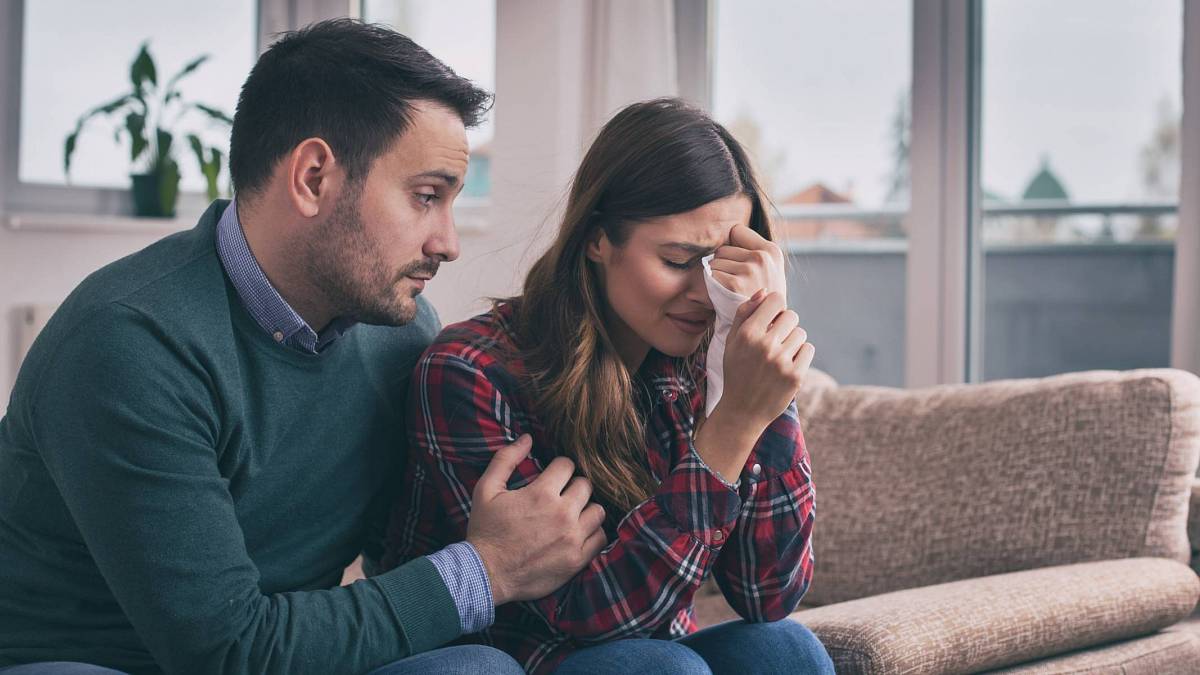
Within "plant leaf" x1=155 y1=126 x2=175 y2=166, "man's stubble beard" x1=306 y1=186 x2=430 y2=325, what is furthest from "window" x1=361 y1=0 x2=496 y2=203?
"man's stubble beard" x1=306 y1=186 x2=430 y2=325

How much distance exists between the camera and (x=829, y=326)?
3.52 meters

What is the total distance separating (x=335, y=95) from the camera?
50.6 inches

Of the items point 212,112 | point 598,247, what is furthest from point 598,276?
point 212,112

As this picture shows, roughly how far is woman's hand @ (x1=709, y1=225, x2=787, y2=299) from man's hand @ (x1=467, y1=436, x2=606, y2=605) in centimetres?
30

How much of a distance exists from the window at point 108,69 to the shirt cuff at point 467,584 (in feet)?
7.65

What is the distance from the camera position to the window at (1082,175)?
2.84 m

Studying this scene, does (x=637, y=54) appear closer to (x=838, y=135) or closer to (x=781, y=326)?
(x=838, y=135)

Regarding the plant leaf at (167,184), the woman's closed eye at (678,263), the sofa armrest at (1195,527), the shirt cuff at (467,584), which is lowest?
the sofa armrest at (1195,527)

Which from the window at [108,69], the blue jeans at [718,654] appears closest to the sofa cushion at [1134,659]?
the blue jeans at [718,654]

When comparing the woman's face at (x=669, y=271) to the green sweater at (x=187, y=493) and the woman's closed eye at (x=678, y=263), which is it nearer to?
the woman's closed eye at (x=678, y=263)

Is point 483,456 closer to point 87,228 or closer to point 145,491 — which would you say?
point 145,491

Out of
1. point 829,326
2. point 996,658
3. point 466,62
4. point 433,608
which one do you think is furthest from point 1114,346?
point 433,608

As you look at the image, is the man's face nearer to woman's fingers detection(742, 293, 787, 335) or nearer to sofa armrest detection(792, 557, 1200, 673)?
woman's fingers detection(742, 293, 787, 335)

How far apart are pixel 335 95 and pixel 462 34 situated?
8.18 feet
